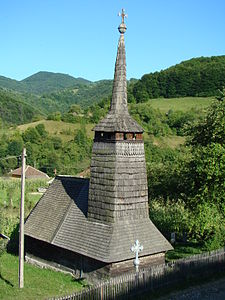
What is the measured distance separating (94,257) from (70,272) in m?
2.39

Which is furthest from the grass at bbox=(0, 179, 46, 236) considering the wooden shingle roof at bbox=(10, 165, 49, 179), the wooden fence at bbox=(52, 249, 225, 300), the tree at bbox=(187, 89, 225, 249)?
the wooden shingle roof at bbox=(10, 165, 49, 179)

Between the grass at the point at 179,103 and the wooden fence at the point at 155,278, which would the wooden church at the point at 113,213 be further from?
the grass at the point at 179,103

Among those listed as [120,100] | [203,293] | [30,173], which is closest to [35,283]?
[203,293]

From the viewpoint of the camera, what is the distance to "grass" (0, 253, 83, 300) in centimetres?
1531

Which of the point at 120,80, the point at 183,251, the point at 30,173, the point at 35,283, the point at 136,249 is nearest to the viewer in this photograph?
the point at 136,249

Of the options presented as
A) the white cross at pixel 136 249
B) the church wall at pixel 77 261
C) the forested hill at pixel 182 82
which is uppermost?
the forested hill at pixel 182 82

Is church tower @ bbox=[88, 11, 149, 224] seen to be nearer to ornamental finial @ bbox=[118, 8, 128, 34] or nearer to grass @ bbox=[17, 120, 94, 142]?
ornamental finial @ bbox=[118, 8, 128, 34]

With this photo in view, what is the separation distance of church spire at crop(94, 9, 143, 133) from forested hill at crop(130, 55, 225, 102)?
7663cm

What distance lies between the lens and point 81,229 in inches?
Answer: 701

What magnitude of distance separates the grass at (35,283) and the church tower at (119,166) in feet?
9.76

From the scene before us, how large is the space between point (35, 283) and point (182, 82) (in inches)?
3421

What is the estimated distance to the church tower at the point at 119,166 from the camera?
56.2 feet

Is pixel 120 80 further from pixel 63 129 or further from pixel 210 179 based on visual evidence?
pixel 63 129

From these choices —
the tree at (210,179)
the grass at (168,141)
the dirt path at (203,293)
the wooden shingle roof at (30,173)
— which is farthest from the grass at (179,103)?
the dirt path at (203,293)
